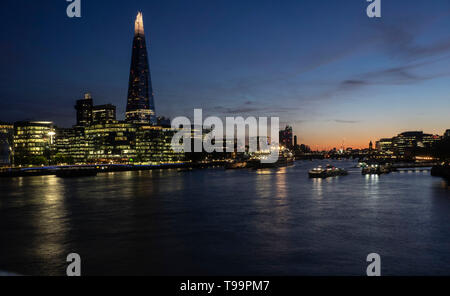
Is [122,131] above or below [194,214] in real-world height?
above

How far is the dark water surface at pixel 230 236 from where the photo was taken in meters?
15.2

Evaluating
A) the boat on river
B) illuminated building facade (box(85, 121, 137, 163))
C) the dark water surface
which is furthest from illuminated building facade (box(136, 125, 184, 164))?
the dark water surface

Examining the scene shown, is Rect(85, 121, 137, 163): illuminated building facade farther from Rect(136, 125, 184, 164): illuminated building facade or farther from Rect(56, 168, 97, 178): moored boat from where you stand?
Rect(56, 168, 97, 178): moored boat

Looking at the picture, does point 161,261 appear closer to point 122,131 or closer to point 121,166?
point 121,166

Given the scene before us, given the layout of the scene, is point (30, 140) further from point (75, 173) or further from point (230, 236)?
point (230, 236)

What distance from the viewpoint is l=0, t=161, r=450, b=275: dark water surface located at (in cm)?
1520

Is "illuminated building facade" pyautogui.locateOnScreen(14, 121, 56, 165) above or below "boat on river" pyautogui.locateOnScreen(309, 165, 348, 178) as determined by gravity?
above

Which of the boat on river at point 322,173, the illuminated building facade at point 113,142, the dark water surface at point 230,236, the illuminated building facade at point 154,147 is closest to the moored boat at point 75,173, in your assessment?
the dark water surface at point 230,236

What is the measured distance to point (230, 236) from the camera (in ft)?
68.6

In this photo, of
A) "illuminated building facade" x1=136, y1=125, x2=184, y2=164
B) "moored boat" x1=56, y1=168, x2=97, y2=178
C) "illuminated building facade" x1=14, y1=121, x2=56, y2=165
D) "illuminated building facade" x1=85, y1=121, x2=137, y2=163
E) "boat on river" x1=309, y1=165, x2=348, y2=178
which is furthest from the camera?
"illuminated building facade" x1=136, y1=125, x2=184, y2=164

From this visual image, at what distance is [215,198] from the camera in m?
40.4

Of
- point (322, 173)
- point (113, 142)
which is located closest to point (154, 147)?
point (113, 142)
